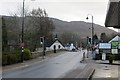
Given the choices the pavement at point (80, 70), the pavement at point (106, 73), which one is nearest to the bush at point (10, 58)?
the pavement at point (80, 70)

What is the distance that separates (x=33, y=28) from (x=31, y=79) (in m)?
69.6

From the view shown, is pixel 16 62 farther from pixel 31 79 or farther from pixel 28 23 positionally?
pixel 28 23

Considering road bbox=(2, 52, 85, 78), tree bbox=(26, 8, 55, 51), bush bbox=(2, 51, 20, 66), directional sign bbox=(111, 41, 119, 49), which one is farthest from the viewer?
tree bbox=(26, 8, 55, 51)

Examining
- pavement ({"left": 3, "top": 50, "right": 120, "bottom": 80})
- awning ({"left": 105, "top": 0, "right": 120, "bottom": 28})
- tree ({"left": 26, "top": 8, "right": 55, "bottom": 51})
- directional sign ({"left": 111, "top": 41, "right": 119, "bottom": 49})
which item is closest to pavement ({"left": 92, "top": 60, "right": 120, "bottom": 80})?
pavement ({"left": 3, "top": 50, "right": 120, "bottom": 80})

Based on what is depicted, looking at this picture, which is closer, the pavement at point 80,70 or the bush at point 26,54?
the pavement at point 80,70

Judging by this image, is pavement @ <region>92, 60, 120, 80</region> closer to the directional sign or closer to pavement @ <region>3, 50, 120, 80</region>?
pavement @ <region>3, 50, 120, 80</region>

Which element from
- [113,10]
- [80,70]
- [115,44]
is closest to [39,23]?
[115,44]

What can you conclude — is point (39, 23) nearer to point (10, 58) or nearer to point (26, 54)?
point (26, 54)

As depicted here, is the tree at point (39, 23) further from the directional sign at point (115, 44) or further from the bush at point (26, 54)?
the directional sign at point (115, 44)

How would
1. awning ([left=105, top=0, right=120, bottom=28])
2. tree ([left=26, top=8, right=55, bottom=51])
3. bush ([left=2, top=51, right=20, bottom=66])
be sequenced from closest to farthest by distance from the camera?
awning ([left=105, top=0, right=120, bottom=28]) → bush ([left=2, top=51, right=20, bottom=66]) → tree ([left=26, top=8, right=55, bottom=51])

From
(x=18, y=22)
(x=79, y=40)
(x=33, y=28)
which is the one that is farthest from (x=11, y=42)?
(x=79, y=40)

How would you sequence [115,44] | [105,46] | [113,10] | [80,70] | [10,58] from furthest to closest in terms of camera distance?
[105,46]
[115,44]
[10,58]
[80,70]
[113,10]

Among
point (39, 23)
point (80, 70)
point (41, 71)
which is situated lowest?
point (80, 70)

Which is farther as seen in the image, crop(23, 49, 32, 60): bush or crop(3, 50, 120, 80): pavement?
crop(23, 49, 32, 60): bush
